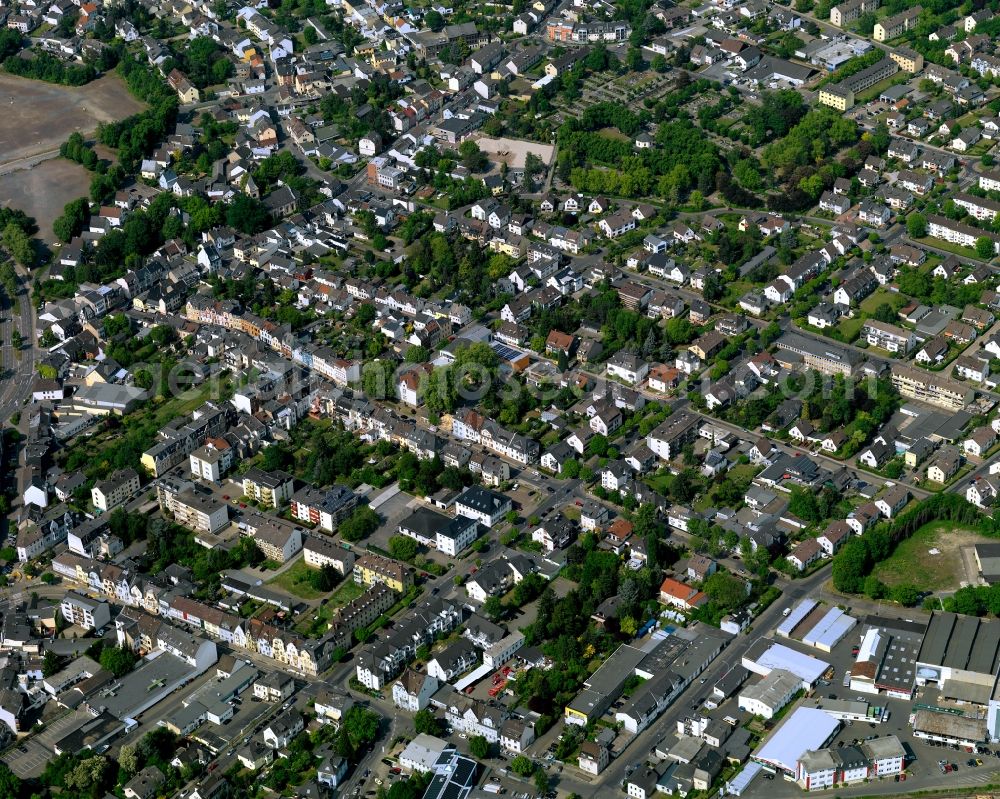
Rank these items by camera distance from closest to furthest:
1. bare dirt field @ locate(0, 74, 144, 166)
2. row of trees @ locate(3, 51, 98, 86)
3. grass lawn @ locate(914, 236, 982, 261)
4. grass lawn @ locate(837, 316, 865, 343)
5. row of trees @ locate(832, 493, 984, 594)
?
row of trees @ locate(832, 493, 984, 594) → grass lawn @ locate(837, 316, 865, 343) → grass lawn @ locate(914, 236, 982, 261) → bare dirt field @ locate(0, 74, 144, 166) → row of trees @ locate(3, 51, 98, 86)

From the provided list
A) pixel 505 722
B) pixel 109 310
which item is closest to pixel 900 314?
pixel 505 722

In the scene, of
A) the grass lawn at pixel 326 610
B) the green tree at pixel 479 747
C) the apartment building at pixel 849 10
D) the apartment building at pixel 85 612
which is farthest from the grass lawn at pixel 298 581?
the apartment building at pixel 849 10

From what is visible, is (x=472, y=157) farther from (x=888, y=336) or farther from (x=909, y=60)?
(x=909, y=60)

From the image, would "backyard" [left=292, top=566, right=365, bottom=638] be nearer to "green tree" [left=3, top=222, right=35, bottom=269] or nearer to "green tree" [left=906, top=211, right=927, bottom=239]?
"green tree" [left=3, top=222, right=35, bottom=269]

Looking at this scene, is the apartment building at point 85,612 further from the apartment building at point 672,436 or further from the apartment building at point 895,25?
the apartment building at point 895,25

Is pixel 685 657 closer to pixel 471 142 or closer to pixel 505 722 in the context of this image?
pixel 505 722

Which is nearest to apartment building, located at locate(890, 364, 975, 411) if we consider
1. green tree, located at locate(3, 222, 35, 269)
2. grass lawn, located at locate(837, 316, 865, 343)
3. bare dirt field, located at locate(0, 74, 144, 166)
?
grass lawn, located at locate(837, 316, 865, 343)
